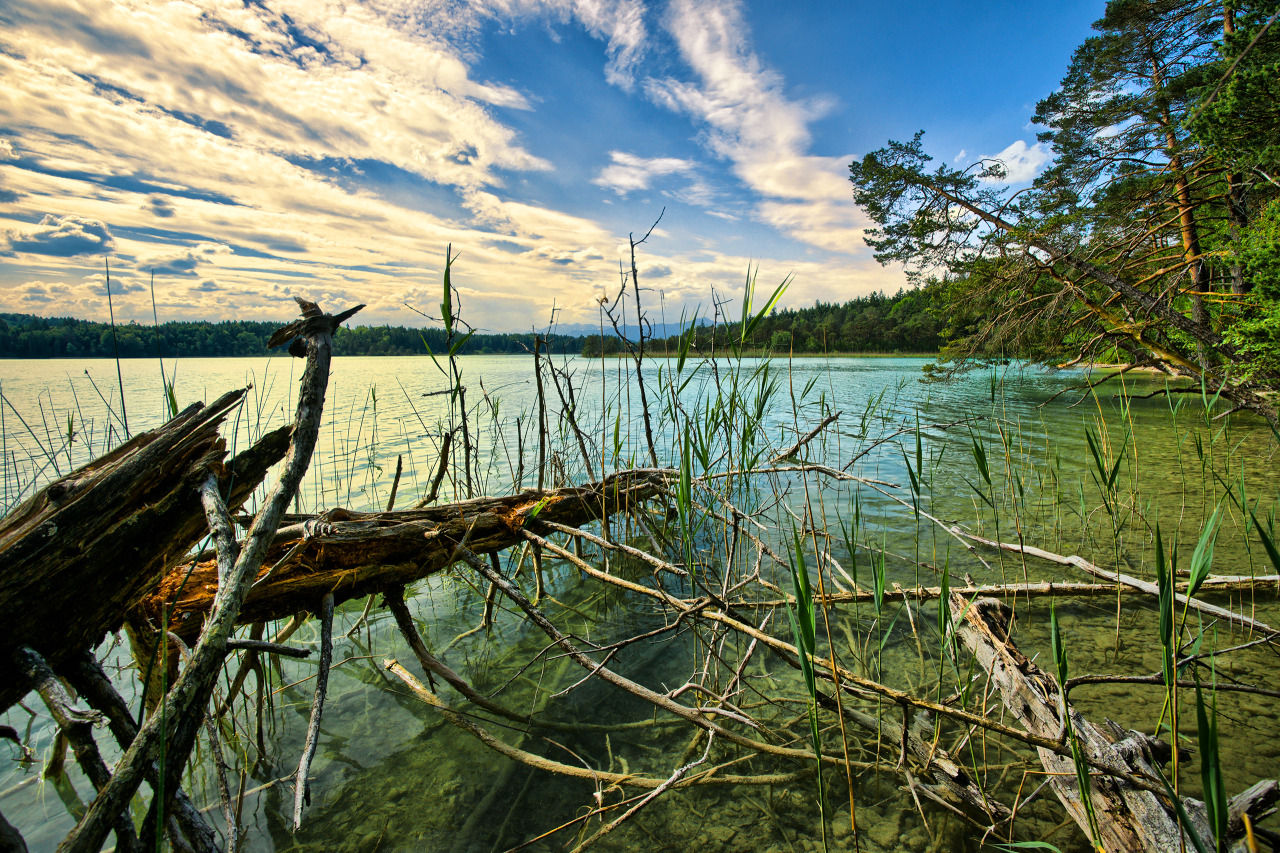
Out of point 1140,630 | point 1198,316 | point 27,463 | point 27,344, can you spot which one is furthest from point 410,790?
point 27,344

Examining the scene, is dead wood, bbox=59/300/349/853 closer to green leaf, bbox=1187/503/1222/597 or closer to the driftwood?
the driftwood

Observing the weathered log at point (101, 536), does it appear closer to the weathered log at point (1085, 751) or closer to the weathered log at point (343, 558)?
the weathered log at point (343, 558)

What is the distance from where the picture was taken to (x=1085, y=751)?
1.56 metres

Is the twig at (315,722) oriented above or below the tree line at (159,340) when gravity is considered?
below

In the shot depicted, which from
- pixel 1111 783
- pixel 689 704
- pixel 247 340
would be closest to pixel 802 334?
pixel 689 704

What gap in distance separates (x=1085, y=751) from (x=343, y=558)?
2800 mm

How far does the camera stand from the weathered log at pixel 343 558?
1919 millimetres

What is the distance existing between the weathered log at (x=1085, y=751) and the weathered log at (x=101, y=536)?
2.55 meters

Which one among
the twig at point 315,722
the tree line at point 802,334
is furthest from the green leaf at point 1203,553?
the twig at point 315,722

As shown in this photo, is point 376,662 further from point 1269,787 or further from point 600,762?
point 1269,787

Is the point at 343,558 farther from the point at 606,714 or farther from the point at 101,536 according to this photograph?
the point at 606,714

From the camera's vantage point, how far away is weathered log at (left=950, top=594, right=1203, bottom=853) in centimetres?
137

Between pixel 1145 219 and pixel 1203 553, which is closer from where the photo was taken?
→ pixel 1203 553

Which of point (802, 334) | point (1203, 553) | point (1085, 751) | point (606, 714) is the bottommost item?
point (606, 714)
